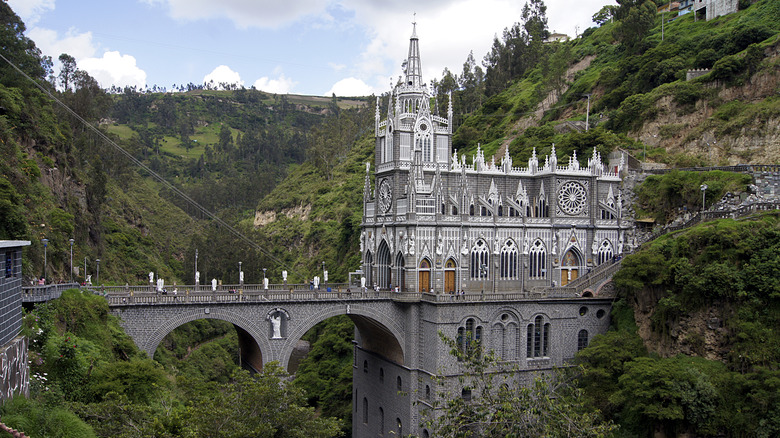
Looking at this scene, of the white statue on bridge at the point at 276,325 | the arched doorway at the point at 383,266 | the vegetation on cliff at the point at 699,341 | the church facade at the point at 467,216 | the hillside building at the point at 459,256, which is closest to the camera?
the vegetation on cliff at the point at 699,341

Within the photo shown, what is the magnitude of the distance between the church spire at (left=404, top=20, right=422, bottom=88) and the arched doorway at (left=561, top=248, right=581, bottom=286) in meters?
17.5

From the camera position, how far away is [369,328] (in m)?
47.7

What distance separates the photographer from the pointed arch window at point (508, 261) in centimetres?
4794

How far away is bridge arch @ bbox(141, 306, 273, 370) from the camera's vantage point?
37688mm

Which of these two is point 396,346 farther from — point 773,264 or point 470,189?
point 773,264

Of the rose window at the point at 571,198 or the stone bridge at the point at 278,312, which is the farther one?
the rose window at the point at 571,198

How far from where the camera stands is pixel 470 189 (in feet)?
157

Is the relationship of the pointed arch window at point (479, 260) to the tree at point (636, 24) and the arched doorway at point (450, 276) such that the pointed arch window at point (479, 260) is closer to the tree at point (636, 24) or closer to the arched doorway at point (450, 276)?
the arched doorway at point (450, 276)

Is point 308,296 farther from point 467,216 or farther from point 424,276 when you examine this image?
point 467,216

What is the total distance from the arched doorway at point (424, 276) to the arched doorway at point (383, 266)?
2.72 m

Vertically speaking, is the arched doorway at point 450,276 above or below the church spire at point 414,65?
below

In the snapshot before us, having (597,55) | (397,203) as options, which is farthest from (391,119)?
(597,55)

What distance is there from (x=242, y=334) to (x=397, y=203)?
14292 millimetres

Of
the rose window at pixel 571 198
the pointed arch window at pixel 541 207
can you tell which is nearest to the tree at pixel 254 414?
the pointed arch window at pixel 541 207
